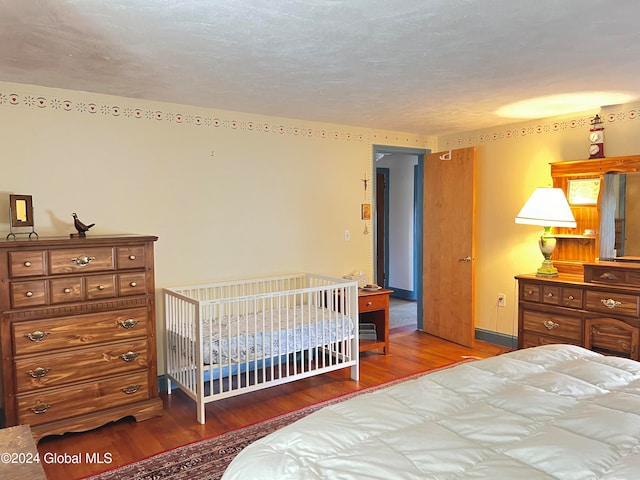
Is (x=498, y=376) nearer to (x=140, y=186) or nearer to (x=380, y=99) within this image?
(x=380, y=99)

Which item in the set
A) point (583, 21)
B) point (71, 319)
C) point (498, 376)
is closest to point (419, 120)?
point (583, 21)

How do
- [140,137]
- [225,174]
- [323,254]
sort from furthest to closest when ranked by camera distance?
[323,254] → [225,174] → [140,137]

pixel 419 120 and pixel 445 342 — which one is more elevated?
pixel 419 120

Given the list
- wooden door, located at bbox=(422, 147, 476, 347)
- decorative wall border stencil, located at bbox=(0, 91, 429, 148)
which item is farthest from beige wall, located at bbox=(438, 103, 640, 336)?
decorative wall border stencil, located at bbox=(0, 91, 429, 148)

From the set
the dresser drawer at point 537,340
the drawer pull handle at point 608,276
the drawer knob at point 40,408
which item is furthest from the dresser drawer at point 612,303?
the drawer knob at point 40,408

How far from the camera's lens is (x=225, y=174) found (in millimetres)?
3859

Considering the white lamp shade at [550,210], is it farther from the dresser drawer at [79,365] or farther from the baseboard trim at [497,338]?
the dresser drawer at [79,365]

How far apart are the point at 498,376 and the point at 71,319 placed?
92.8 inches

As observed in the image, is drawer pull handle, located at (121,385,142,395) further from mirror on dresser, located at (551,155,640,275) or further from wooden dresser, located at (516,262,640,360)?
mirror on dresser, located at (551,155,640,275)

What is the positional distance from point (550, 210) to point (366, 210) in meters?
1.72

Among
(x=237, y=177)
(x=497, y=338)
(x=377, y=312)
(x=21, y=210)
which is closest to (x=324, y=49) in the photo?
(x=237, y=177)

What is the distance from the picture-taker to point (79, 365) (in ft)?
9.21

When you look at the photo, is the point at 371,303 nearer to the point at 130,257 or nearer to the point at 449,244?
the point at 449,244

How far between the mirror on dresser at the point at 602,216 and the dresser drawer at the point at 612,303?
0.43 m
